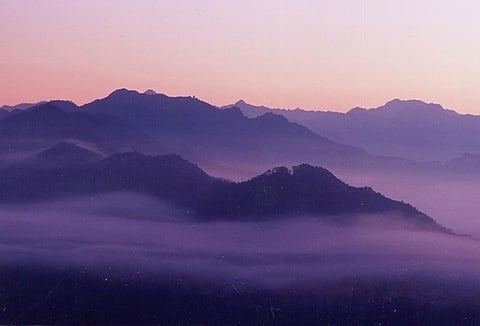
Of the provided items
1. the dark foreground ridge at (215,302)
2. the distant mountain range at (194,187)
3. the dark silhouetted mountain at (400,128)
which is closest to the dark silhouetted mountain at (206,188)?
the distant mountain range at (194,187)

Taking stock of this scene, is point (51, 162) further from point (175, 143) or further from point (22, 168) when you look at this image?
point (175, 143)

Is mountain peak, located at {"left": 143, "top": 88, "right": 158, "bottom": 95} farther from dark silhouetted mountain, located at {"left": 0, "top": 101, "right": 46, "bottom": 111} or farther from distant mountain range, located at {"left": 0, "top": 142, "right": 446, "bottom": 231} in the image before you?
dark silhouetted mountain, located at {"left": 0, "top": 101, "right": 46, "bottom": 111}

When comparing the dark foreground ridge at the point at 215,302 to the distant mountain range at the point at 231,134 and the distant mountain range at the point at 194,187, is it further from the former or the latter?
the distant mountain range at the point at 231,134

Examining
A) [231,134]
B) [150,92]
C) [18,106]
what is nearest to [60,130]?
[18,106]

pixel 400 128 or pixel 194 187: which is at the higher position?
pixel 400 128

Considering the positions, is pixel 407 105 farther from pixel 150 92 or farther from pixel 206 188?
pixel 150 92

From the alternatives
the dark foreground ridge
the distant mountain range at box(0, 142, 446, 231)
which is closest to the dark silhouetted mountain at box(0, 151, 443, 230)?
the distant mountain range at box(0, 142, 446, 231)
